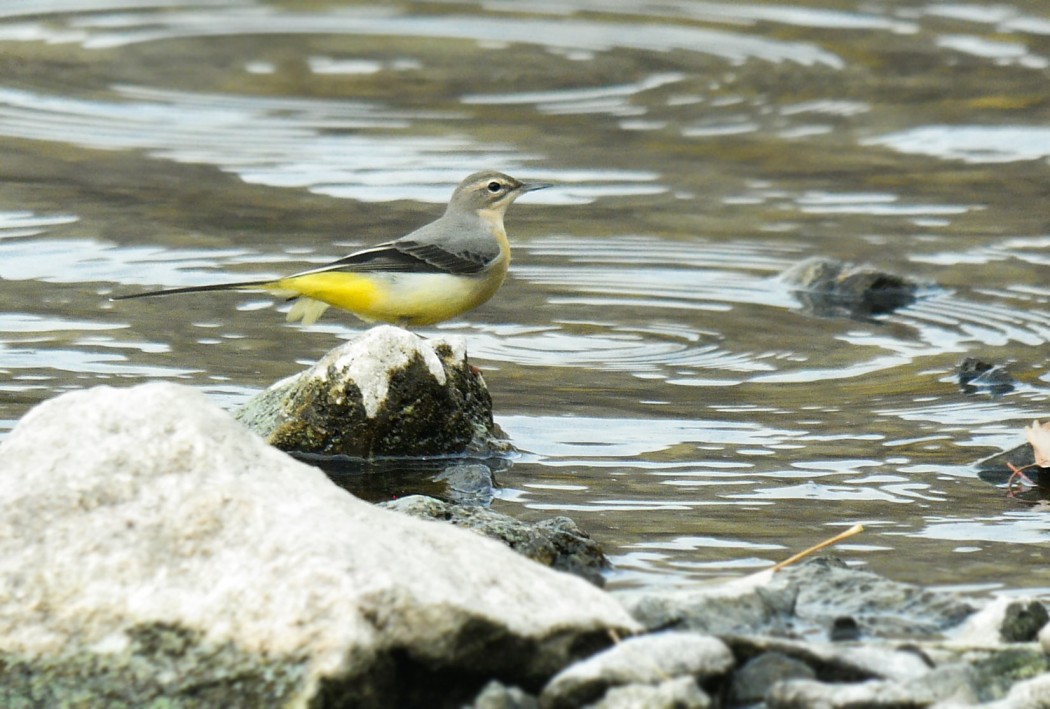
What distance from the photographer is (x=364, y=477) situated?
307 inches

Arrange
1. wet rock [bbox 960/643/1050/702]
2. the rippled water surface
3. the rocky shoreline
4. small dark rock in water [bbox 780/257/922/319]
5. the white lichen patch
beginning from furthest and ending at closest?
small dark rock in water [bbox 780/257/922/319], the white lichen patch, the rippled water surface, wet rock [bbox 960/643/1050/702], the rocky shoreline

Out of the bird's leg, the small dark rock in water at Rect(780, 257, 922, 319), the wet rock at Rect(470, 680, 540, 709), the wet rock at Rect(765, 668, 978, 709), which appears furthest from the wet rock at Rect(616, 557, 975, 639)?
the small dark rock in water at Rect(780, 257, 922, 319)

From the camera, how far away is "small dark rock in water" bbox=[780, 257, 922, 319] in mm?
11492

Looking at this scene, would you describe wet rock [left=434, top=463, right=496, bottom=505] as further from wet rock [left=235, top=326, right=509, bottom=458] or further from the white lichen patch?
the white lichen patch

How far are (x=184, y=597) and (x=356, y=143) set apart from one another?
36.3ft

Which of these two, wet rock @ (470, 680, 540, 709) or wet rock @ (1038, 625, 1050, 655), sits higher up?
wet rock @ (1038, 625, 1050, 655)

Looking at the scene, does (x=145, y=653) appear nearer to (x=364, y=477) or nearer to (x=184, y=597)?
(x=184, y=597)

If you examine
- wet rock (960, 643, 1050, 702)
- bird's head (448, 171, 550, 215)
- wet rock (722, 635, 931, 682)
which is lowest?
→ wet rock (960, 643, 1050, 702)

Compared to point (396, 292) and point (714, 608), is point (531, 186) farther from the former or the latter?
point (714, 608)

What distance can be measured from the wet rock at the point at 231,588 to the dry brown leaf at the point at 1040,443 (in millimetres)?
2834

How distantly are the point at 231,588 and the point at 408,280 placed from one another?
4609mm

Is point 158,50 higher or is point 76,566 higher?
point 158,50

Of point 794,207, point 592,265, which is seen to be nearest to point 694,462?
point 592,265

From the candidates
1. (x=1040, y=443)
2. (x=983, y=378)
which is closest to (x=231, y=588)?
(x=1040, y=443)
